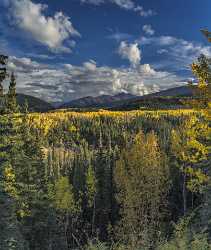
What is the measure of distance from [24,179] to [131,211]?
13364 mm

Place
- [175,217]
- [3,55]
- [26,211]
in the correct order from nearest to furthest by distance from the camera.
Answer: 1. [3,55]
2. [26,211]
3. [175,217]

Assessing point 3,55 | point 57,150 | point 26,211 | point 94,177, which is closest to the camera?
point 3,55

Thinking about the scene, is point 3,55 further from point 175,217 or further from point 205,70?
point 175,217

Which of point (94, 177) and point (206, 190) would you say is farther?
point (94, 177)

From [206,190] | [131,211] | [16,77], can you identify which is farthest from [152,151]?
[206,190]

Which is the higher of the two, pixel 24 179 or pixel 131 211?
pixel 24 179

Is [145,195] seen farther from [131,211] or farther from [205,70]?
[205,70]

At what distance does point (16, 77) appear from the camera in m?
42.6

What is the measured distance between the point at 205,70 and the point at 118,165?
Result: 34139mm

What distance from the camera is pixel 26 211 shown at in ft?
123

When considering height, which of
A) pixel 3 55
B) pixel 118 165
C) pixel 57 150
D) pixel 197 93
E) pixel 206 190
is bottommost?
pixel 57 150

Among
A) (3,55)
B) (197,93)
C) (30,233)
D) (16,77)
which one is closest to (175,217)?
(30,233)

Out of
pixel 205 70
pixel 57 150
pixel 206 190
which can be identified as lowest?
pixel 57 150

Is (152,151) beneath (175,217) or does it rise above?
above
